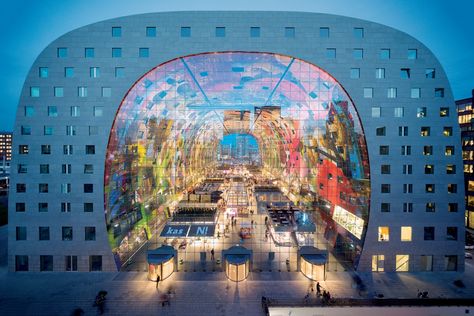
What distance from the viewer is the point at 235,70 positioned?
851 inches

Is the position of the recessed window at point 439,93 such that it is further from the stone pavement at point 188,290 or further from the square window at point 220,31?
the square window at point 220,31

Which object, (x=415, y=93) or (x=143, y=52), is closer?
(x=143, y=52)

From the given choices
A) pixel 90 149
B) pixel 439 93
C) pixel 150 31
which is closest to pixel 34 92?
pixel 90 149

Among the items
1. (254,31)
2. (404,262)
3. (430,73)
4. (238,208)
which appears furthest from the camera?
(238,208)

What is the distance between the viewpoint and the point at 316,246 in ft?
72.3

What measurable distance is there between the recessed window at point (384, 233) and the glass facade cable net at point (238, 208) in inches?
56.5

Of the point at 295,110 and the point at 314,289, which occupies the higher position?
the point at 295,110

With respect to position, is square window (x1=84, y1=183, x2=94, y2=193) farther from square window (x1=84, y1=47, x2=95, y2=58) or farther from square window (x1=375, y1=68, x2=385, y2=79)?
square window (x1=375, y1=68, x2=385, y2=79)

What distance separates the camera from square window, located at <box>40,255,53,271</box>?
20938 millimetres

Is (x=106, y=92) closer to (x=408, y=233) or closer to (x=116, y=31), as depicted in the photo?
(x=116, y=31)

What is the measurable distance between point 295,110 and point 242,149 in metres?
74.6

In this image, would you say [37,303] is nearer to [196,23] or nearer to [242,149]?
[196,23]

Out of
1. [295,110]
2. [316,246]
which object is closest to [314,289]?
[316,246]

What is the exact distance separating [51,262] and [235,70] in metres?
24.2
